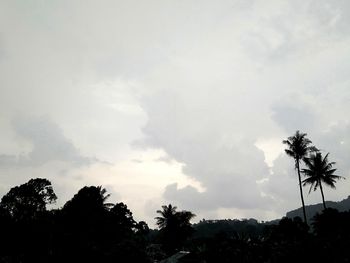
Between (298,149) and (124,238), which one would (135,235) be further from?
(298,149)

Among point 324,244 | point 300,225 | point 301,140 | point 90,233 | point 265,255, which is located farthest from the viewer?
point 90,233

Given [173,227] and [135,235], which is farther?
[173,227]

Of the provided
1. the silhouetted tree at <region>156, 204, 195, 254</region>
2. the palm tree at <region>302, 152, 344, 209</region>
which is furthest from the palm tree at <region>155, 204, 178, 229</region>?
the palm tree at <region>302, 152, 344, 209</region>

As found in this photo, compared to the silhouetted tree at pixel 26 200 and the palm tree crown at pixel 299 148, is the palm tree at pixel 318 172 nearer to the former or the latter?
the palm tree crown at pixel 299 148

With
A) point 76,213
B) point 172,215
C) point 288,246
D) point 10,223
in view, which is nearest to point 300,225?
point 288,246

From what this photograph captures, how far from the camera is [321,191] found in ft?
155

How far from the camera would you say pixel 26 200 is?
5600 centimetres

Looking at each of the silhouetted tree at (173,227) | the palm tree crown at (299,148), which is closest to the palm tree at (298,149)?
the palm tree crown at (299,148)

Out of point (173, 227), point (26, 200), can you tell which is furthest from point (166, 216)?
point (26, 200)

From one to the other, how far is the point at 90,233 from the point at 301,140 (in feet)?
115

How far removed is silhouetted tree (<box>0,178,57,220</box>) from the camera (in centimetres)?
5459

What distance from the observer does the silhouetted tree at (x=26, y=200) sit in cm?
5459

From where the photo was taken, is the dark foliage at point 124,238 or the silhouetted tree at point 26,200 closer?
the dark foliage at point 124,238

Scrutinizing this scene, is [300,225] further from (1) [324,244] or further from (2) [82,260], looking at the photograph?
(2) [82,260]
